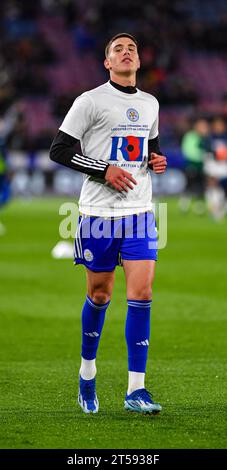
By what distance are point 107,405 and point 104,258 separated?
3.36 ft

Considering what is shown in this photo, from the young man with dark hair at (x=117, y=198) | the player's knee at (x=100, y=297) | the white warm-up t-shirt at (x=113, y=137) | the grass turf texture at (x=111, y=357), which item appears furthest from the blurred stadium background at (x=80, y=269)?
the white warm-up t-shirt at (x=113, y=137)

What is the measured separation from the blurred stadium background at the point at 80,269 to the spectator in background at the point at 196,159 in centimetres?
73

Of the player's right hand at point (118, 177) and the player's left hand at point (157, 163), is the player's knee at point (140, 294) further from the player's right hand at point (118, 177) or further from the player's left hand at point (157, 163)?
the player's left hand at point (157, 163)

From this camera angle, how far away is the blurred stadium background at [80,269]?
6945 mm

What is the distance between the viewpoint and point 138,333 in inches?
279

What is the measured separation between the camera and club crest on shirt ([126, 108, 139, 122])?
713 centimetres

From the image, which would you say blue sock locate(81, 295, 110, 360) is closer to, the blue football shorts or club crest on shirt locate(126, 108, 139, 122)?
the blue football shorts

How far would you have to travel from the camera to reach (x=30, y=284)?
1514cm

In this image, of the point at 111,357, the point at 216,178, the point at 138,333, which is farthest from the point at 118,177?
the point at 216,178

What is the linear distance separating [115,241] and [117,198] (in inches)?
10.9

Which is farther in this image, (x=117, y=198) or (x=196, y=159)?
(x=196, y=159)

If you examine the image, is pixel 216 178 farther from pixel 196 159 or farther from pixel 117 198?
pixel 117 198
